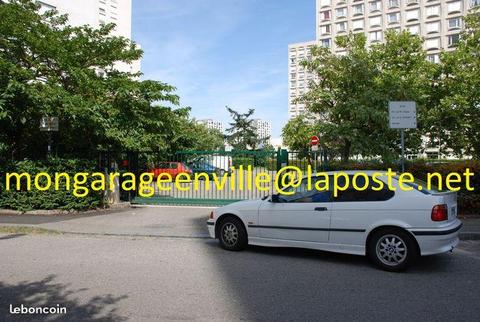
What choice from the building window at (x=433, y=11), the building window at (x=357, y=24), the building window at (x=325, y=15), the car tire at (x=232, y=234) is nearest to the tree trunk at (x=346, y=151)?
the car tire at (x=232, y=234)

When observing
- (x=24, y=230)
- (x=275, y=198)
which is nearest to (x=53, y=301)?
(x=275, y=198)

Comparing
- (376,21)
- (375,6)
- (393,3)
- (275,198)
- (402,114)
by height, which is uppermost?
(375,6)

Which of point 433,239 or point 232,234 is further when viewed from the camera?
point 232,234

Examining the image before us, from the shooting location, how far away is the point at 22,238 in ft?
28.3

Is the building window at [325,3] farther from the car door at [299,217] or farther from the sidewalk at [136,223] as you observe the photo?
the car door at [299,217]

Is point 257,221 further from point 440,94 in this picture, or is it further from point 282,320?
point 440,94

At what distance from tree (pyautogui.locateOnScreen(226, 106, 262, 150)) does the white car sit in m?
67.3

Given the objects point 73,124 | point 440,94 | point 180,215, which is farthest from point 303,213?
point 440,94

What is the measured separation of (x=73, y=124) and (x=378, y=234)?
9.74 m

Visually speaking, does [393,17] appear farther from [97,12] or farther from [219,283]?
[219,283]

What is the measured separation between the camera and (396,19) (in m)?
73.4

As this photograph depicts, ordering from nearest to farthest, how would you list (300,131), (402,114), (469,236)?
(469,236) < (402,114) < (300,131)

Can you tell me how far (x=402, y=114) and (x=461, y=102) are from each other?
8796 millimetres

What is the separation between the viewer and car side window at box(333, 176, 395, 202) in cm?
600
